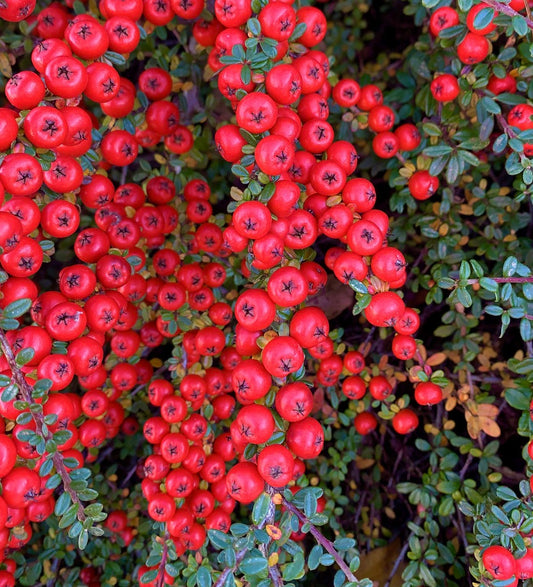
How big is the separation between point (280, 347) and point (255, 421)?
0.92 ft

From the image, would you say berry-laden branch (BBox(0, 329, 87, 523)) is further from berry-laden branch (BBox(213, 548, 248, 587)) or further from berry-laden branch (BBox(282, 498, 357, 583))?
berry-laden branch (BBox(282, 498, 357, 583))

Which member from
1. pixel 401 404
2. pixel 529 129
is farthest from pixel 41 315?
pixel 529 129

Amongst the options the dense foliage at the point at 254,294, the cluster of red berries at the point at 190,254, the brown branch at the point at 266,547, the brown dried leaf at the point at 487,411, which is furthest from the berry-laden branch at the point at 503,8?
the brown branch at the point at 266,547

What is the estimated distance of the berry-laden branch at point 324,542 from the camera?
5.45 feet

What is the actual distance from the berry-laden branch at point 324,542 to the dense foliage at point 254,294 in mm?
10

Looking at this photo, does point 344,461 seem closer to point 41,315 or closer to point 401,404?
point 401,404

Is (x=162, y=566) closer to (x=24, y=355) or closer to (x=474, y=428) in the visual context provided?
(x=24, y=355)

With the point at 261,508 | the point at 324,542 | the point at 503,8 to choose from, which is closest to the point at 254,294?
the point at 261,508

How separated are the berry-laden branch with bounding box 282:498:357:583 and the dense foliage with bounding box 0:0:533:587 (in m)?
0.01

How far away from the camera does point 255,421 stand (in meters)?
1.74

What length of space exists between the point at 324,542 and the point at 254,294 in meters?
0.91

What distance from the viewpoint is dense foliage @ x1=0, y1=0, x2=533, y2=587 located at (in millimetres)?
1738

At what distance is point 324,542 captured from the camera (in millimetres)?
1680

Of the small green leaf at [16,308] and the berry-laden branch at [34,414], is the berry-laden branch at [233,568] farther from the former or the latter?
the small green leaf at [16,308]
